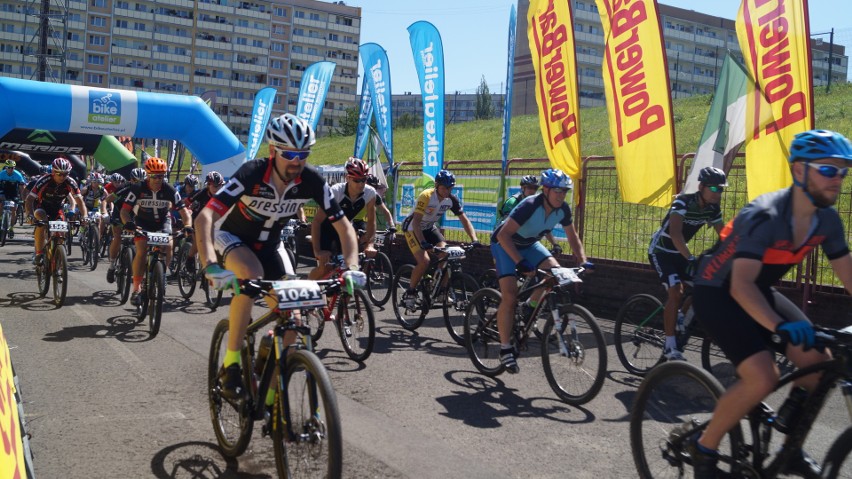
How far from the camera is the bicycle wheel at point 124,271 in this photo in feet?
35.1

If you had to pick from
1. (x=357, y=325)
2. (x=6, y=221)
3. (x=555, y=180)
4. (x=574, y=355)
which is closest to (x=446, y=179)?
(x=357, y=325)

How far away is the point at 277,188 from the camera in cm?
513

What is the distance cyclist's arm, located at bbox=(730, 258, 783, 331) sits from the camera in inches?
132

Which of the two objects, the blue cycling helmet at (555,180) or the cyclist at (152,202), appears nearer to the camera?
the blue cycling helmet at (555,180)

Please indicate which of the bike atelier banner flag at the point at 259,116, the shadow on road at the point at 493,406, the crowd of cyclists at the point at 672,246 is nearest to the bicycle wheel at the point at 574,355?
the shadow on road at the point at 493,406

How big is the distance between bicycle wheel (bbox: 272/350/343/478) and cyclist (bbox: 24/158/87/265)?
8.90 metres

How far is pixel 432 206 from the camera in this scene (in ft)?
32.8

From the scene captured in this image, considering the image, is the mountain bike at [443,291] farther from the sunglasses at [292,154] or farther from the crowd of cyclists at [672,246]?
the sunglasses at [292,154]

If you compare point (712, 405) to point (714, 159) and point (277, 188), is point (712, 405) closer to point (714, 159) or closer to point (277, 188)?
point (277, 188)

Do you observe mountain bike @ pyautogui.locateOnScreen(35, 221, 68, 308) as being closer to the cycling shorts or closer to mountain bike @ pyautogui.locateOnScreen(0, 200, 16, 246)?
the cycling shorts

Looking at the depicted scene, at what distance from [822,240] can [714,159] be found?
643cm

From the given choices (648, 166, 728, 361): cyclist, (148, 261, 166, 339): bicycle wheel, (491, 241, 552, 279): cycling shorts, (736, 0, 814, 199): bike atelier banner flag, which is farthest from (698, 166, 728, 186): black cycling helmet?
(148, 261, 166, 339): bicycle wheel

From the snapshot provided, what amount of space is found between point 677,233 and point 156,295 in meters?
5.73

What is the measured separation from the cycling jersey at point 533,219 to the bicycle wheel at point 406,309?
2490 millimetres
